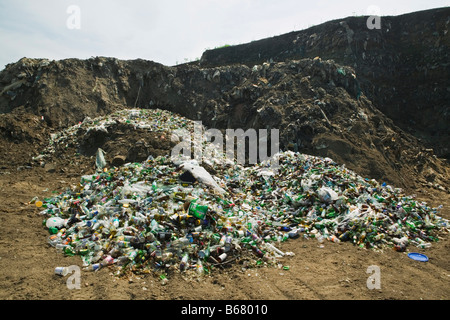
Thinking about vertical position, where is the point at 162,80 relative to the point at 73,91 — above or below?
above

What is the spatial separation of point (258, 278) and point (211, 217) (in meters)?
1.04

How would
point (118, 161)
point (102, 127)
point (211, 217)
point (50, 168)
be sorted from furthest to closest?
point (102, 127) < point (50, 168) < point (118, 161) < point (211, 217)

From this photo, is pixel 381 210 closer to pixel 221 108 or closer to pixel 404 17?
pixel 221 108

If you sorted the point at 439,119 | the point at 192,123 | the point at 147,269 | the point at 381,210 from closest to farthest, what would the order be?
the point at 147,269 → the point at 381,210 → the point at 192,123 → the point at 439,119

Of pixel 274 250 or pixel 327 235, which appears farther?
pixel 327 235

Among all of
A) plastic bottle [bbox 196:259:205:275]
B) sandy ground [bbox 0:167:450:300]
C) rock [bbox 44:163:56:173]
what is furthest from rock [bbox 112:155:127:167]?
plastic bottle [bbox 196:259:205:275]

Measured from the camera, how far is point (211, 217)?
365 cm

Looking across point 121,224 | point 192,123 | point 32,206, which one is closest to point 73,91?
point 192,123

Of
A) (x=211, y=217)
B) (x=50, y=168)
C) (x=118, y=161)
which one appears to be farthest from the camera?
(x=50, y=168)

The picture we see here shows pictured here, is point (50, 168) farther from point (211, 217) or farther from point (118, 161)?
point (211, 217)

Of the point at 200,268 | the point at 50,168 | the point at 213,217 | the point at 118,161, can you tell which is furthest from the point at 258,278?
the point at 50,168

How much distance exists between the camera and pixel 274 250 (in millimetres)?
3543

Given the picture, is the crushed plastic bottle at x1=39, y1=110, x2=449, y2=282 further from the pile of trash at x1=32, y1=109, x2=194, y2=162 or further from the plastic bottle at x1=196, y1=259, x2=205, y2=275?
the pile of trash at x1=32, y1=109, x2=194, y2=162
